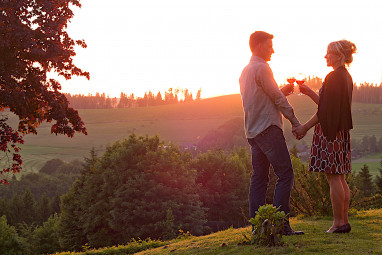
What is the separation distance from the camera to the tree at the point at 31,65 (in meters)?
9.54

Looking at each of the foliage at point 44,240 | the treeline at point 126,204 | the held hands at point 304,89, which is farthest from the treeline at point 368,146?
the held hands at point 304,89

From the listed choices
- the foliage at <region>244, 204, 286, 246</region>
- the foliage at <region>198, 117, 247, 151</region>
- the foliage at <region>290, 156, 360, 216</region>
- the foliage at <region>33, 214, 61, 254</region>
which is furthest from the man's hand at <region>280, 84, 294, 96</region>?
the foliage at <region>198, 117, 247, 151</region>

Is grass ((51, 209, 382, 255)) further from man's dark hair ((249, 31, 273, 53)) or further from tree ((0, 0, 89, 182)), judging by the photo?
tree ((0, 0, 89, 182))

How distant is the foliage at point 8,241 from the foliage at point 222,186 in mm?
20158

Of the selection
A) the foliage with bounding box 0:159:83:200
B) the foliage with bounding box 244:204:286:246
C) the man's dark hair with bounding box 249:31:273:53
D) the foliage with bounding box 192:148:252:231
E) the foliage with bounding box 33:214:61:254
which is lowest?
the foliage with bounding box 0:159:83:200

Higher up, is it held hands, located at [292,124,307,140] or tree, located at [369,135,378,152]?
held hands, located at [292,124,307,140]

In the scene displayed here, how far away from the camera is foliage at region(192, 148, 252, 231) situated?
1913 inches

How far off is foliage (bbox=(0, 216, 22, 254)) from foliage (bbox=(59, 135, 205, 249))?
20.7 feet

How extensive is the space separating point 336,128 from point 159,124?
147 m

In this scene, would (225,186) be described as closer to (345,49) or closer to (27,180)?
(345,49)

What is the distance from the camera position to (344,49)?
5.25 metres

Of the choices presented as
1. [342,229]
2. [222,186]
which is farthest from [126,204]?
[342,229]

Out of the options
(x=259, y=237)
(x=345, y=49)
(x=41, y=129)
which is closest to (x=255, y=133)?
(x=259, y=237)

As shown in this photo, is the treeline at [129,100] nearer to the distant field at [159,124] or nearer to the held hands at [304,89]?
the distant field at [159,124]
